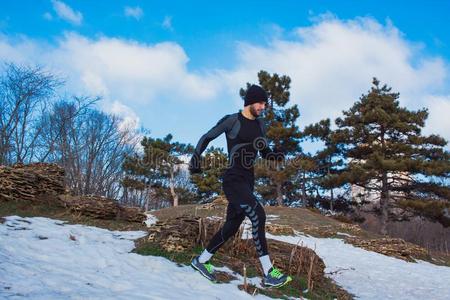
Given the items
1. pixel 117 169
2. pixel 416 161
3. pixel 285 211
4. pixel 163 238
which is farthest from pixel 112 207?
pixel 117 169

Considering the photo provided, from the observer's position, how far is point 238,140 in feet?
14.0

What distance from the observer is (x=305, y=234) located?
43.8ft

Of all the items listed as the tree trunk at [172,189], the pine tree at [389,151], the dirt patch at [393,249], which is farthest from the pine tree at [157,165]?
the dirt patch at [393,249]

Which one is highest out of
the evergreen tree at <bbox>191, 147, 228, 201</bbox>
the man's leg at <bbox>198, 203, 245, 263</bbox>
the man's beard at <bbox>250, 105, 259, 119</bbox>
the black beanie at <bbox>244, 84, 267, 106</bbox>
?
the evergreen tree at <bbox>191, 147, 228, 201</bbox>

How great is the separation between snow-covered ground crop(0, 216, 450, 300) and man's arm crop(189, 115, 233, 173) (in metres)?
1.20

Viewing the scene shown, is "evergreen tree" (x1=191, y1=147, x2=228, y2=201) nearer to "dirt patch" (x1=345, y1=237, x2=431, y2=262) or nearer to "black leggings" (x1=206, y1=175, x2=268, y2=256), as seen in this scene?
"dirt patch" (x1=345, y1=237, x2=431, y2=262)

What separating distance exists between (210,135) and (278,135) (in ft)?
71.1

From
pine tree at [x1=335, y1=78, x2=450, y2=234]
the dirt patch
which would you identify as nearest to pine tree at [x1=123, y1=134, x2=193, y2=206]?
pine tree at [x1=335, y1=78, x2=450, y2=234]

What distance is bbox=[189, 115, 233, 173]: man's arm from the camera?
13.6ft

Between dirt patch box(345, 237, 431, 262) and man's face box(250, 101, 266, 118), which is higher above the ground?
man's face box(250, 101, 266, 118)

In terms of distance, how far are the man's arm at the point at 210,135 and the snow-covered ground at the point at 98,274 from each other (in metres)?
1.20

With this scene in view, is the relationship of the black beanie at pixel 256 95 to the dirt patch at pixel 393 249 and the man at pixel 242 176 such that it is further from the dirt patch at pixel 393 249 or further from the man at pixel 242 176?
the dirt patch at pixel 393 249

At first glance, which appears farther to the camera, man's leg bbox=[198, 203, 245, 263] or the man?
man's leg bbox=[198, 203, 245, 263]

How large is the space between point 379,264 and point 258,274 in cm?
583
